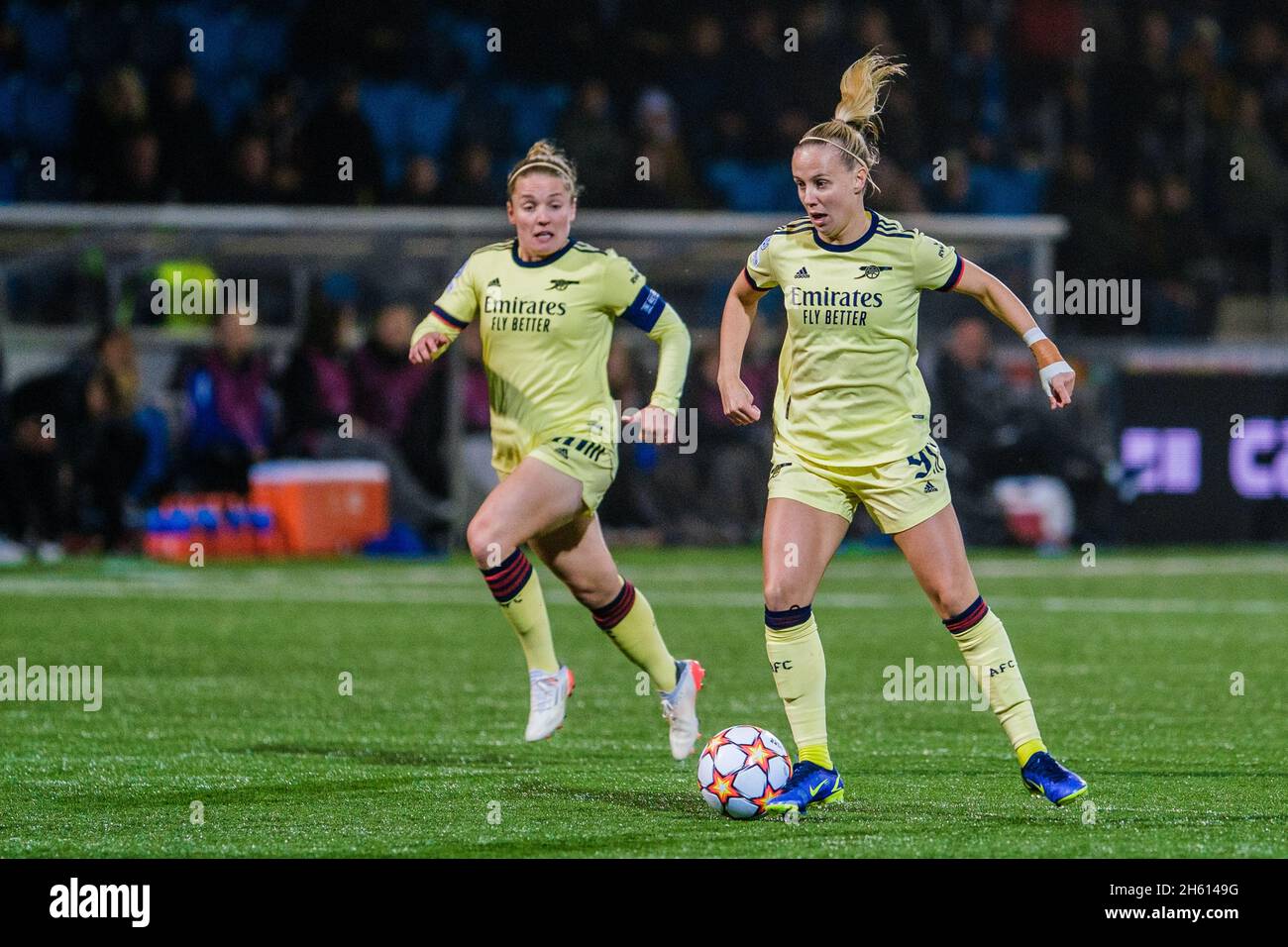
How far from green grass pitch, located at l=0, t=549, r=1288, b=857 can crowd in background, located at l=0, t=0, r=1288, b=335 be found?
15.8 feet

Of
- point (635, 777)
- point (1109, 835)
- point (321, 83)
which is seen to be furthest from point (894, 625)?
point (321, 83)

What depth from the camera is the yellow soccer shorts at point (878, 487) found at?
21.2 ft

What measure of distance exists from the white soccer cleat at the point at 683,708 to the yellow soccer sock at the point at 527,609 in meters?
0.49

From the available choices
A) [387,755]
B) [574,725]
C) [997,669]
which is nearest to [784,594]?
[997,669]

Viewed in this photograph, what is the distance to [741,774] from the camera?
6.20 metres

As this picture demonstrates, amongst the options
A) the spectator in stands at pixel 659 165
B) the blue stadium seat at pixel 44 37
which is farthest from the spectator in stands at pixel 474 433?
the blue stadium seat at pixel 44 37

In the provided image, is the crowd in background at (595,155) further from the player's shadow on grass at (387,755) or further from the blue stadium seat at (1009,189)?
the player's shadow on grass at (387,755)

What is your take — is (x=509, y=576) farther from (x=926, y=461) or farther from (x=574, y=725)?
(x=926, y=461)

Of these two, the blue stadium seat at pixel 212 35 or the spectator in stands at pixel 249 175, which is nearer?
the spectator in stands at pixel 249 175

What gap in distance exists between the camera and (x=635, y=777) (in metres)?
7.11

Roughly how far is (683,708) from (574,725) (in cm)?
100

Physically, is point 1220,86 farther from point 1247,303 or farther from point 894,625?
point 894,625

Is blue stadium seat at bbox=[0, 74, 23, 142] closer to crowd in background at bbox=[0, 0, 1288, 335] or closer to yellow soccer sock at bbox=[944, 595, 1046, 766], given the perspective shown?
crowd in background at bbox=[0, 0, 1288, 335]

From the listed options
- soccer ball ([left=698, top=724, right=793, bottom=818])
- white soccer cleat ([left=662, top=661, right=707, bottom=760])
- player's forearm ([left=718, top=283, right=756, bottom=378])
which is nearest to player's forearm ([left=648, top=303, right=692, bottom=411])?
player's forearm ([left=718, top=283, right=756, bottom=378])
